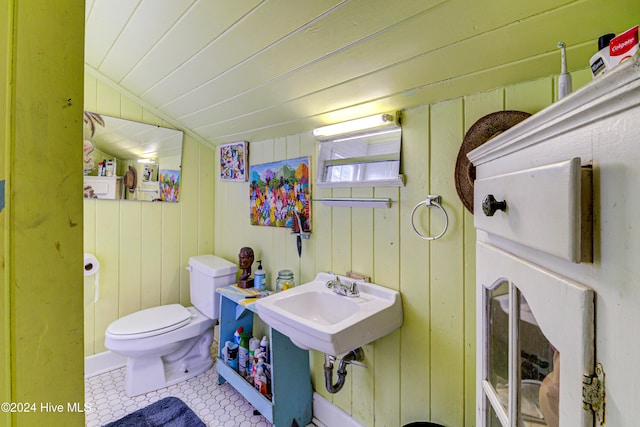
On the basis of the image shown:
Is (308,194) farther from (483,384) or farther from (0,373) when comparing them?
(0,373)

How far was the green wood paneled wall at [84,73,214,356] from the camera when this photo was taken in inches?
78.5

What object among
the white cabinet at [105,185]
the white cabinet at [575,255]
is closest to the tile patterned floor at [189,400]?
the white cabinet at [105,185]

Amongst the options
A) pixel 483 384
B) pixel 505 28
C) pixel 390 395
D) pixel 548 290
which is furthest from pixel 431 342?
pixel 505 28

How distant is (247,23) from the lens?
1102 mm

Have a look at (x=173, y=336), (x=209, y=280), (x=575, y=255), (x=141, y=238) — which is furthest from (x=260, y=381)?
(x=575, y=255)

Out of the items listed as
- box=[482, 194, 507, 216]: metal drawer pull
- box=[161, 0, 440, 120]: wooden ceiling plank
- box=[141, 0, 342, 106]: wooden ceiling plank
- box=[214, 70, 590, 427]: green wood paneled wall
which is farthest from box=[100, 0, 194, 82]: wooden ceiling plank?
box=[482, 194, 507, 216]: metal drawer pull

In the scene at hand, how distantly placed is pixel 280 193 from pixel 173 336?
1165 mm

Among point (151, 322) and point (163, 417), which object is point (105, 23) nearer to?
point (151, 322)

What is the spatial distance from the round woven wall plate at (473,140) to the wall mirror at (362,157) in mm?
253

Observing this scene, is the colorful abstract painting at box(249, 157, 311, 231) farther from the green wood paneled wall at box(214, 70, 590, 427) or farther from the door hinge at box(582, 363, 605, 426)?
the door hinge at box(582, 363, 605, 426)

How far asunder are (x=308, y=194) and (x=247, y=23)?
2.85 feet

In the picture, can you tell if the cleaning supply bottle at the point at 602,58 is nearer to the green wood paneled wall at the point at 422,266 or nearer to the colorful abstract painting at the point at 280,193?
the green wood paneled wall at the point at 422,266

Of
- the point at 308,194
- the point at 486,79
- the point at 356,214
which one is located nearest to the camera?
the point at 486,79

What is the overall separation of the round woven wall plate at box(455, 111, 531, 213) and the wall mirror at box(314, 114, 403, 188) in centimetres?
25
